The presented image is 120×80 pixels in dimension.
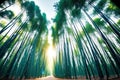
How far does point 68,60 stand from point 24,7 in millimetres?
6907

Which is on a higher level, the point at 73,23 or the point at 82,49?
the point at 73,23

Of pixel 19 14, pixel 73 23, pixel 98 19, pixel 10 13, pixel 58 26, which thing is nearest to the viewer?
pixel 10 13

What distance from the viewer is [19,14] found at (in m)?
10.1

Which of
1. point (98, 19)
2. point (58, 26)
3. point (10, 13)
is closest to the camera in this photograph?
point (10, 13)

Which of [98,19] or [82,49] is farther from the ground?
[98,19]

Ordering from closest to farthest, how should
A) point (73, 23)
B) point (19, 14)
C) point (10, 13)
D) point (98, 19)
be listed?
1. point (10, 13)
2. point (98, 19)
3. point (19, 14)
4. point (73, 23)

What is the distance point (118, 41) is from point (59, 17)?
17.3 ft

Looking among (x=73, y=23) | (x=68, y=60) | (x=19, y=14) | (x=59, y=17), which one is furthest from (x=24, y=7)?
(x=68, y=60)

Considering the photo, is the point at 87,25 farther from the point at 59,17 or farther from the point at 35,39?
the point at 35,39

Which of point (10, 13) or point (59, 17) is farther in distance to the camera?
point (59, 17)

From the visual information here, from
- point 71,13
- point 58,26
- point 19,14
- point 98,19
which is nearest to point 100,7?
point 98,19

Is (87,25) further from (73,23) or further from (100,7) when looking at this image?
(100,7)

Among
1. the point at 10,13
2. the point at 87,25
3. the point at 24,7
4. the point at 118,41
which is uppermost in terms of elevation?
the point at 24,7

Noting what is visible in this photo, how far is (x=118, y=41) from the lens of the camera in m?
9.72
